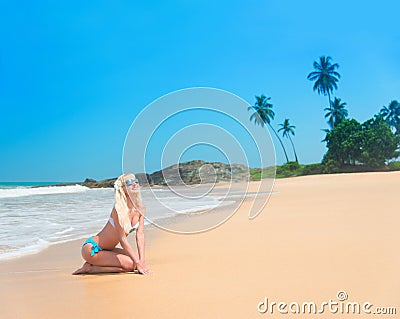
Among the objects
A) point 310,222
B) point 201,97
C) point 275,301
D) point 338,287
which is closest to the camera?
point 275,301

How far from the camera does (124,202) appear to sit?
160 inches

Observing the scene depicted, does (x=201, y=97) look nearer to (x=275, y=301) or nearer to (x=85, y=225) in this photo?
(x=85, y=225)

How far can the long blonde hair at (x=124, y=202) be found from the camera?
4016 millimetres

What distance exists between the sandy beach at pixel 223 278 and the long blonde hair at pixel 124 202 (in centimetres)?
56

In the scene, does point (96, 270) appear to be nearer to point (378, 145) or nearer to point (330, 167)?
point (378, 145)

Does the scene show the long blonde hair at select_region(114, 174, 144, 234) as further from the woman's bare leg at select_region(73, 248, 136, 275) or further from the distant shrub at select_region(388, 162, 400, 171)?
the distant shrub at select_region(388, 162, 400, 171)

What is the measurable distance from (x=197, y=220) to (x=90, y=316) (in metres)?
6.21

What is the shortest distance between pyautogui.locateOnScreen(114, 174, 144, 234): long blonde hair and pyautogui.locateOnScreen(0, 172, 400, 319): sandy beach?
56cm

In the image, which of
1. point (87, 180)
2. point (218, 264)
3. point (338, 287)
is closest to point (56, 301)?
point (218, 264)

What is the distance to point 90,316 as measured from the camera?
109 inches

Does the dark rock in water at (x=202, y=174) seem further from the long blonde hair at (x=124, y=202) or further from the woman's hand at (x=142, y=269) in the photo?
the woman's hand at (x=142, y=269)

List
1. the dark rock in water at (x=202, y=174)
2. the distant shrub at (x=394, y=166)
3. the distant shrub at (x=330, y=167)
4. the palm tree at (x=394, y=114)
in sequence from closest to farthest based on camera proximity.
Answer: the dark rock in water at (x=202, y=174), the distant shrub at (x=394, y=166), the distant shrub at (x=330, y=167), the palm tree at (x=394, y=114)

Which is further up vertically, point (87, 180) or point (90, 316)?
point (87, 180)

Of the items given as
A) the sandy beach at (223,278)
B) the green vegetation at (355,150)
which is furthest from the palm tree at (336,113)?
the sandy beach at (223,278)
